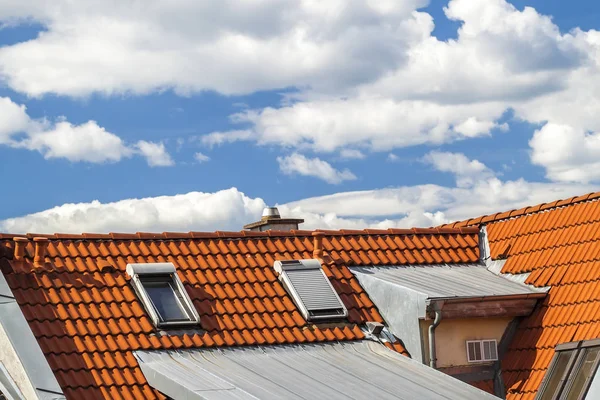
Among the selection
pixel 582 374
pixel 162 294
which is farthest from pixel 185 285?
pixel 582 374

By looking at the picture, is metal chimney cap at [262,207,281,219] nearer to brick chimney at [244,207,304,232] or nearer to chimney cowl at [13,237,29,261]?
brick chimney at [244,207,304,232]

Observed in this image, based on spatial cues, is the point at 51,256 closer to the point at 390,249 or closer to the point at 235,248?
the point at 235,248

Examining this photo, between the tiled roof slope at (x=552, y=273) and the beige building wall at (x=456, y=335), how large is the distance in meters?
0.42

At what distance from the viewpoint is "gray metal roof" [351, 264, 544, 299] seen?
48.5 feet

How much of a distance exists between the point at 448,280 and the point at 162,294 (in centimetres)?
446

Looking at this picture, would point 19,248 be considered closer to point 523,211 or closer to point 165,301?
point 165,301

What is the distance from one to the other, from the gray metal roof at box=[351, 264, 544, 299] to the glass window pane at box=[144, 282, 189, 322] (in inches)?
121

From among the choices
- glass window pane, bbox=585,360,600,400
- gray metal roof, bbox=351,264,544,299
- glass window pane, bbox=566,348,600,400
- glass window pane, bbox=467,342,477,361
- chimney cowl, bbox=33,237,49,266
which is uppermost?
gray metal roof, bbox=351,264,544,299

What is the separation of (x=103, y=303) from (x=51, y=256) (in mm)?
1147

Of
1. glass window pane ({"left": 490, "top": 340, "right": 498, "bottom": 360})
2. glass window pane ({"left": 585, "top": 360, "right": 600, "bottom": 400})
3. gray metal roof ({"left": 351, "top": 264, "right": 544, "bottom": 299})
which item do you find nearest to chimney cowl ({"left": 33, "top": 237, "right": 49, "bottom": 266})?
gray metal roof ({"left": 351, "top": 264, "right": 544, "bottom": 299})

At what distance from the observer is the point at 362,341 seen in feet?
47.1

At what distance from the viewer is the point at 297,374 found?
492 inches

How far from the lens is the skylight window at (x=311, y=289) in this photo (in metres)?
14.5

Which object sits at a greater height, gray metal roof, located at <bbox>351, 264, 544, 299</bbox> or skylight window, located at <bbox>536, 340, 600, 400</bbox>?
gray metal roof, located at <bbox>351, 264, 544, 299</bbox>
